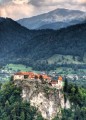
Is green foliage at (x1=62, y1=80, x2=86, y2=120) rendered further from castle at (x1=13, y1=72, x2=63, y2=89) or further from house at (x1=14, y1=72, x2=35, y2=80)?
house at (x1=14, y1=72, x2=35, y2=80)

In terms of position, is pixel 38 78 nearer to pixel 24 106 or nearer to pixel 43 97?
pixel 43 97

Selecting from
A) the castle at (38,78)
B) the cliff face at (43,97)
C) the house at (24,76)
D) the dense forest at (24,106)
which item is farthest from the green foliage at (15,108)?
the castle at (38,78)

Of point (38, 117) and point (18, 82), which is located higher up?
point (18, 82)

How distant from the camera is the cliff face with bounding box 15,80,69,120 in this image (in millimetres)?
126812

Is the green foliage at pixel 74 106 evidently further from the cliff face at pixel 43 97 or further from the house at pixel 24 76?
the house at pixel 24 76

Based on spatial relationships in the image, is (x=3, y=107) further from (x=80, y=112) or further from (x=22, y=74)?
(x=80, y=112)

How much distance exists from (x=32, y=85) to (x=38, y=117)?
30.1 feet

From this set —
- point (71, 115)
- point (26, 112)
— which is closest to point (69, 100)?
point (71, 115)

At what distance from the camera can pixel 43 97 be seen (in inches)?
5022

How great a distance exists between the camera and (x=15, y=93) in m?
128

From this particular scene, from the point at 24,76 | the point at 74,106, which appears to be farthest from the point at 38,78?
the point at 74,106

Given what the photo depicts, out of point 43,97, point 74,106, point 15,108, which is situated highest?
point 43,97

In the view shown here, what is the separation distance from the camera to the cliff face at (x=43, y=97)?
12681 centimetres

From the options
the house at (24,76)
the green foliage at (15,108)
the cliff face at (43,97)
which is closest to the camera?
the green foliage at (15,108)
